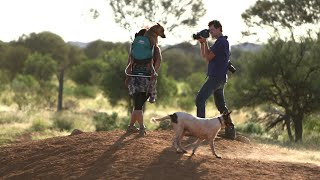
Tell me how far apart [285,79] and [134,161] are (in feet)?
38.5

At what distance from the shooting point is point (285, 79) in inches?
684

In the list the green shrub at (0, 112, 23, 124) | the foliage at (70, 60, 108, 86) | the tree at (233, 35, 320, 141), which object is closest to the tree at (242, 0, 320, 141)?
the tree at (233, 35, 320, 141)

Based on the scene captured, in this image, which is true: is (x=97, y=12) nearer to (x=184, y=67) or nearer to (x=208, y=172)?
(x=208, y=172)

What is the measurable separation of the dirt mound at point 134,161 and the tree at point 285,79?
9.34 m

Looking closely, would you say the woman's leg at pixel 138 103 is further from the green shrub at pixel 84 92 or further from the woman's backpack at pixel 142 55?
the green shrub at pixel 84 92

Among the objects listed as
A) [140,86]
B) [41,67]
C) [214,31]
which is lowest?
[140,86]

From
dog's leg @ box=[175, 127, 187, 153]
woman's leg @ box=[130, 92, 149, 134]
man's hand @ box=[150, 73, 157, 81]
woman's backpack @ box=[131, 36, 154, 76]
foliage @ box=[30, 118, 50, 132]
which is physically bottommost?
foliage @ box=[30, 118, 50, 132]

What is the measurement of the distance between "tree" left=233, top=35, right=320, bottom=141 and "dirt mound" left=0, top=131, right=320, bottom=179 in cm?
934

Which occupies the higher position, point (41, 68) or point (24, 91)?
point (41, 68)

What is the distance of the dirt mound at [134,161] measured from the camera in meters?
6.27

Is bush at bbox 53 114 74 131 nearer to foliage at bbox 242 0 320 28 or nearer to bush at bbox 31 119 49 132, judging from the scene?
bush at bbox 31 119 49 132

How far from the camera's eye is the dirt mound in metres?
6.27

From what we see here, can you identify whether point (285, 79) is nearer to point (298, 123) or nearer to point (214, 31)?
point (298, 123)

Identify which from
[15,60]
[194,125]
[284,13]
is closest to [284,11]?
[284,13]
